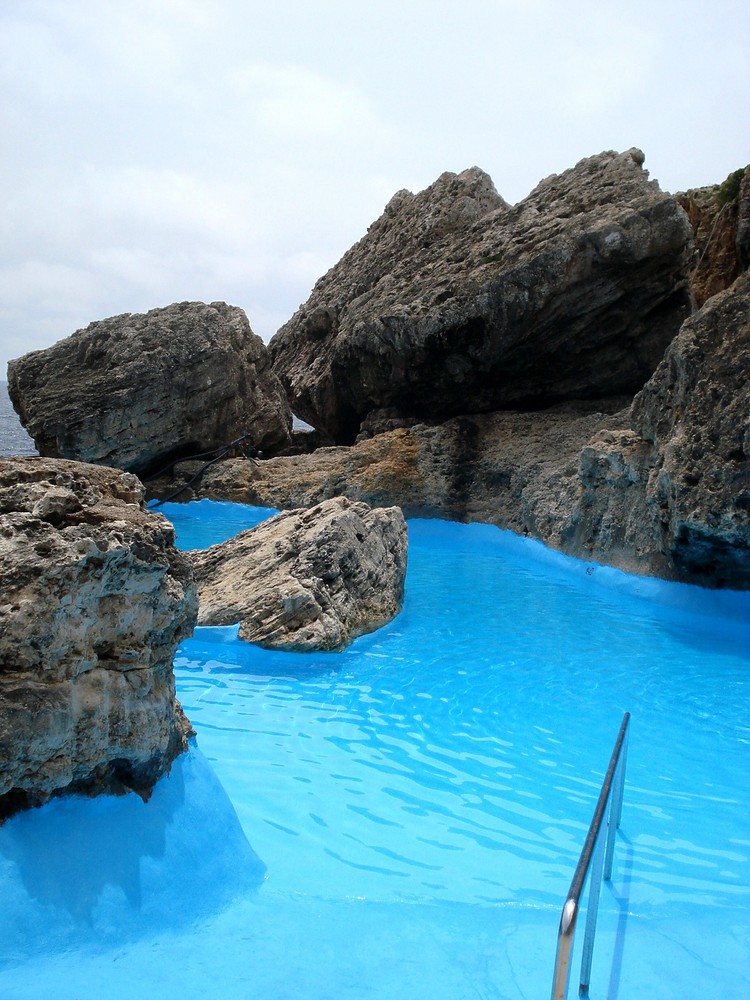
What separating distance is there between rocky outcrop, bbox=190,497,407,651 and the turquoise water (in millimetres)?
245

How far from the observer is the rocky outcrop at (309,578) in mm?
6902

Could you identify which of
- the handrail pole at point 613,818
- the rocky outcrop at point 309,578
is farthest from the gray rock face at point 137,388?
the handrail pole at point 613,818

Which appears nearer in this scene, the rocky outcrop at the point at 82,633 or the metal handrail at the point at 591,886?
the metal handrail at the point at 591,886

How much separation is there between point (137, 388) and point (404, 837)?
14.2 m

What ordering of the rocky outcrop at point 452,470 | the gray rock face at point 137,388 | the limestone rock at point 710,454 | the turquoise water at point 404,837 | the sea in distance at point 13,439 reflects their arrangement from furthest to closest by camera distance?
the sea in distance at point 13,439 → the gray rock face at point 137,388 → the rocky outcrop at point 452,470 → the limestone rock at point 710,454 → the turquoise water at point 404,837

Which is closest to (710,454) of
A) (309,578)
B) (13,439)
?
(309,578)

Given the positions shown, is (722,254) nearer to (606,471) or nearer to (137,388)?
(606,471)

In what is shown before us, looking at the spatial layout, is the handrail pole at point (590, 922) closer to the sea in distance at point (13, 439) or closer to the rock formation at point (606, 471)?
the rock formation at point (606, 471)

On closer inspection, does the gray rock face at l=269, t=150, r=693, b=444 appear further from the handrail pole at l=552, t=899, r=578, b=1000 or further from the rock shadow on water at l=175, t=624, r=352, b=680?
the handrail pole at l=552, t=899, r=578, b=1000

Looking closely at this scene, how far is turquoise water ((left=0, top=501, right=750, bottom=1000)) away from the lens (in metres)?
2.61

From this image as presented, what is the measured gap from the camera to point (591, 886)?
2525 millimetres

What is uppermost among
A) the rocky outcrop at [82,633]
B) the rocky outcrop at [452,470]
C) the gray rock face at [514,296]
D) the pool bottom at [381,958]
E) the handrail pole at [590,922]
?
the gray rock face at [514,296]

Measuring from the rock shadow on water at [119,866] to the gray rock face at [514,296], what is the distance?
11.8m

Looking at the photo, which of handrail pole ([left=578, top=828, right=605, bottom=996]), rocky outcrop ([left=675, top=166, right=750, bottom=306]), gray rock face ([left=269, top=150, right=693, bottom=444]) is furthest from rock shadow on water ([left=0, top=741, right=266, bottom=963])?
gray rock face ([left=269, top=150, right=693, bottom=444])
